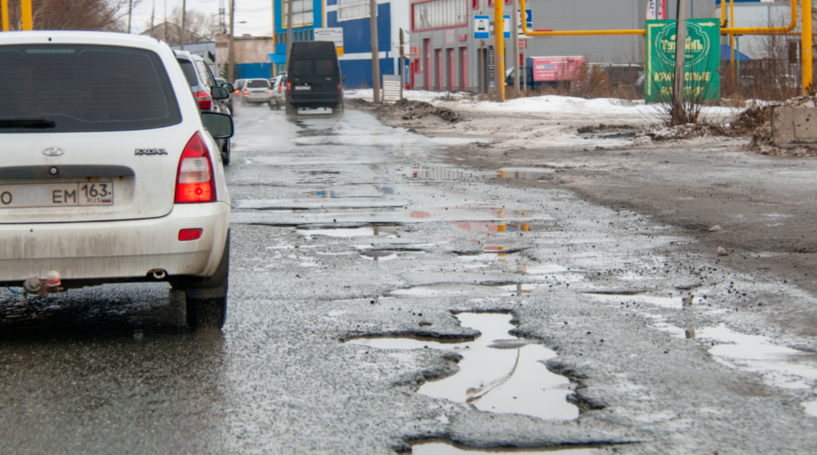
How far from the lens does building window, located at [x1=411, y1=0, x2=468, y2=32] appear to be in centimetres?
6881

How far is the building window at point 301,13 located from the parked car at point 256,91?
49229 mm

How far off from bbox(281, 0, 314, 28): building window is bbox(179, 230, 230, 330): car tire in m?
99.8

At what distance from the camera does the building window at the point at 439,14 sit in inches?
2709

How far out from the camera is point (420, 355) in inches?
181

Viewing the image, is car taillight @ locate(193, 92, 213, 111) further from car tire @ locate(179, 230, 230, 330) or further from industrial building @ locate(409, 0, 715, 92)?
industrial building @ locate(409, 0, 715, 92)

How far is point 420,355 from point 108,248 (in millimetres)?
1532

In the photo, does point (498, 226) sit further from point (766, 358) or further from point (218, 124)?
point (766, 358)

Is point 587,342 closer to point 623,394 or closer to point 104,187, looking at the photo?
point 623,394

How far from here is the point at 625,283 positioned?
626 centimetres

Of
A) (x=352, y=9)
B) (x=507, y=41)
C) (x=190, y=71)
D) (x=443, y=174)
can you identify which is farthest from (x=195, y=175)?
(x=352, y=9)

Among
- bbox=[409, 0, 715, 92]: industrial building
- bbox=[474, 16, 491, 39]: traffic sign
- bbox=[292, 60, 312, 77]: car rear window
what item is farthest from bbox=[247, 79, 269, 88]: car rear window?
bbox=[474, 16, 491, 39]: traffic sign

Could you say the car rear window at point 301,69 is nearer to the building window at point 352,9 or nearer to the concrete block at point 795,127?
the concrete block at point 795,127

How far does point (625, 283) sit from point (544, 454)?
3.12m

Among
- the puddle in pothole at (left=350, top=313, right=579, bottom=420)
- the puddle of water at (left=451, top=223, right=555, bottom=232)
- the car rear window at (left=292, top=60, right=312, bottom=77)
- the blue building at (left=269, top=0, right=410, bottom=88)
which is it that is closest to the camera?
the puddle in pothole at (left=350, top=313, right=579, bottom=420)
